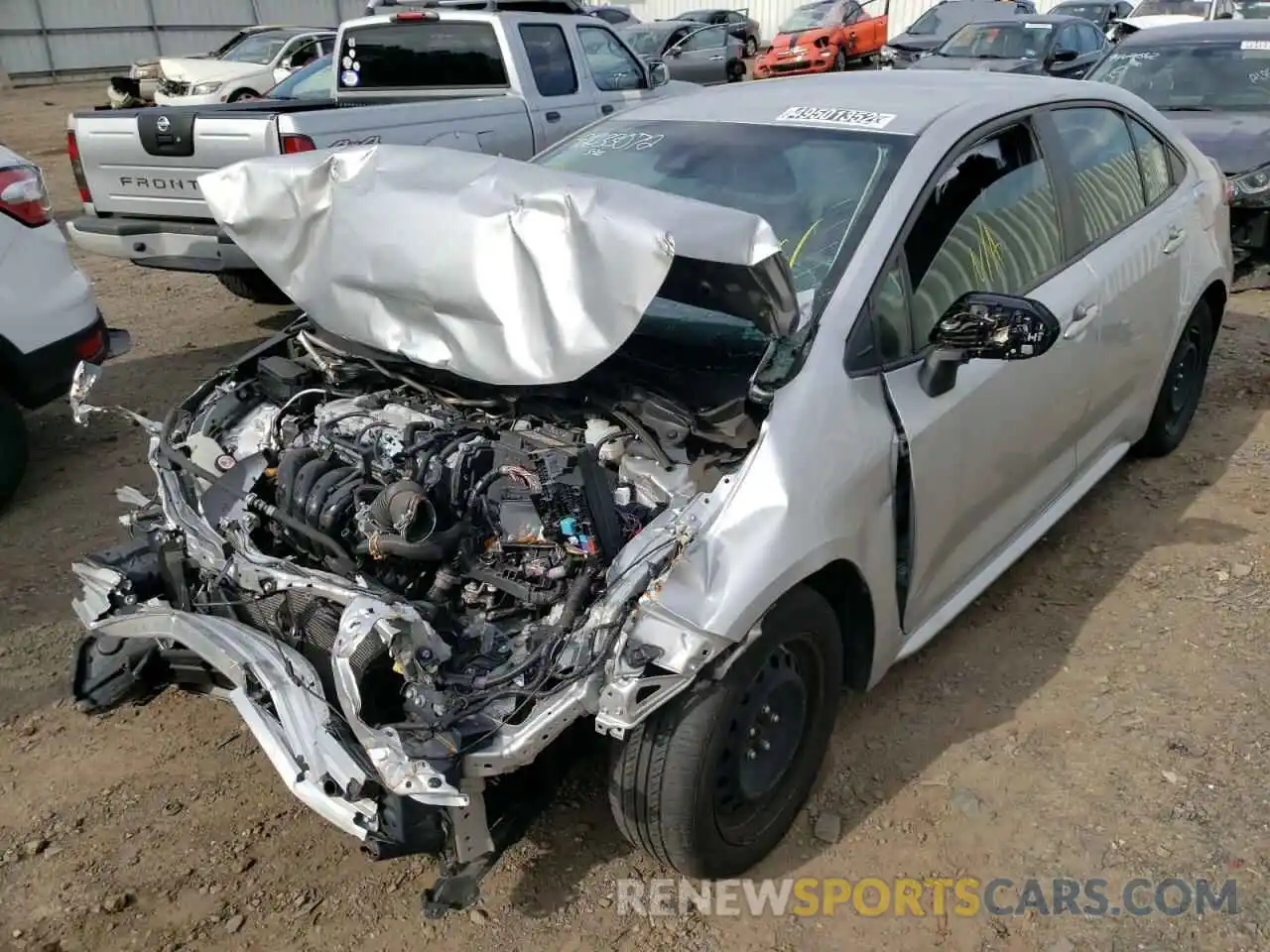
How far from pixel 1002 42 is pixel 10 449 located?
43.0ft

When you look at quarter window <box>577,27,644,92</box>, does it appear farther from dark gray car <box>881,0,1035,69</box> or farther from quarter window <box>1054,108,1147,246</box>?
dark gray car <box>881,0,1035,69</box>

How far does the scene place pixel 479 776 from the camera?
2.23m

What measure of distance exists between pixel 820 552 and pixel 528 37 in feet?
21.3

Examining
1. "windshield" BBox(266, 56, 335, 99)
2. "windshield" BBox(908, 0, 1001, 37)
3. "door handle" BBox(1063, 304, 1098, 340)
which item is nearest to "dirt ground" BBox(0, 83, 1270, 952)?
"door handle" BBox(1063, 304, 1098, 340)

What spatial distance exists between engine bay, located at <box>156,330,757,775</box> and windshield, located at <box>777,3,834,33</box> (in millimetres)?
20687

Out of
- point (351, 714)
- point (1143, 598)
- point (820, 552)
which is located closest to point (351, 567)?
point (351, 714)

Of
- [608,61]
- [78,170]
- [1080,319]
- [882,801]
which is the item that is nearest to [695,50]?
[608,61]

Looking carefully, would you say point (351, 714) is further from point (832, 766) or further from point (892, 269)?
point (892, 269)

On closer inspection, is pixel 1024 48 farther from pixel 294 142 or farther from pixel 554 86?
pixel 294 142

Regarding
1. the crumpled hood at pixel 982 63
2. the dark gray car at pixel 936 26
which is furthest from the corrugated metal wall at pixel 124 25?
the crumpled hood at pixel 982 63

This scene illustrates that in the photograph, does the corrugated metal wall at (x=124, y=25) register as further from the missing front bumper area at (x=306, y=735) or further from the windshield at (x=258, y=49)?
the missing front bumper area at (x=306, y=735)

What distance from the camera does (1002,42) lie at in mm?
13609

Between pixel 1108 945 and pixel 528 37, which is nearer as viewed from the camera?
pixel 1108 945

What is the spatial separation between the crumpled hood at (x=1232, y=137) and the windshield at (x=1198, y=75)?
23 cm
